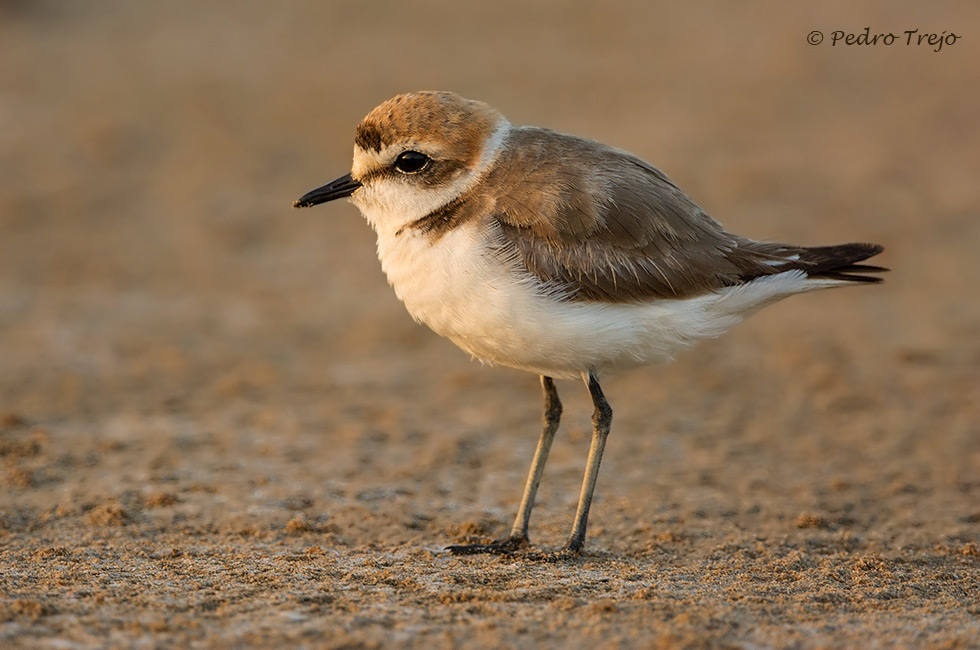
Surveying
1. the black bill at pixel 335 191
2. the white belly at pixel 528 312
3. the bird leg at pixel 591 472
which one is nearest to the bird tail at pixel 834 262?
the white belly at pixel 528 312

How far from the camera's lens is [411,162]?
5.64 metres

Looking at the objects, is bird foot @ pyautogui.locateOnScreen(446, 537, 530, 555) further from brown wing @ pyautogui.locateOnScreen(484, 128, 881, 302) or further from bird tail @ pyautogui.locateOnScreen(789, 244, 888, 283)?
bird tail @ pyautogui.locateOnScreen(789, 244, 888, 283)

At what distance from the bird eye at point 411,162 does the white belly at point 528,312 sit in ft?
1.18

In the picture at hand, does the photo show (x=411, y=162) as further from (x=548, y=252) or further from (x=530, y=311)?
(x=530, y=311)

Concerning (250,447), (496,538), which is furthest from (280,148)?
(496,538)

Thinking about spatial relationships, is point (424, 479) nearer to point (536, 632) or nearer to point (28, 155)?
point (536, 632)

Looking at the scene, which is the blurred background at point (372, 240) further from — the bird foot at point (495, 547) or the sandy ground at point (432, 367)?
the bird foot at point (495, 547)

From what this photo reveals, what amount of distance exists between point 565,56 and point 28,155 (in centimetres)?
786

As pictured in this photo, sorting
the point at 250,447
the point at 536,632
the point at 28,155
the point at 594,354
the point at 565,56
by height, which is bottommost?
the point at 536,632

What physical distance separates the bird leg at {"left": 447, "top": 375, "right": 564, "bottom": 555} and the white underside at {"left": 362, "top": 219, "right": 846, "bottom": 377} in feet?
1.25

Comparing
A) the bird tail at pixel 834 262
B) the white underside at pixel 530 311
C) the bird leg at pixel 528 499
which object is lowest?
the bird leg at pixel 528 499

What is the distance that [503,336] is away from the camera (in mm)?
5324

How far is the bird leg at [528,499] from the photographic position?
18.8 ft

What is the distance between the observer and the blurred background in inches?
301
